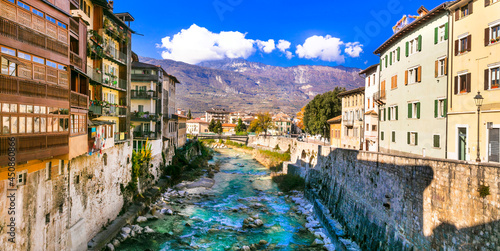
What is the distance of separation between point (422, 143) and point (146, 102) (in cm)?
3002

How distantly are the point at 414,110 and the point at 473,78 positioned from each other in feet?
22.5

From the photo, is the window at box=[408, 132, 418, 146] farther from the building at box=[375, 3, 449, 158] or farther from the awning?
the awning

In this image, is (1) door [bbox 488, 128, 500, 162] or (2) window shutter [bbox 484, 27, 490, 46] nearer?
(1) door [bbox 488, 128, 500, 162]

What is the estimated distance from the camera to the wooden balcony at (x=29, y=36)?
9820 mm

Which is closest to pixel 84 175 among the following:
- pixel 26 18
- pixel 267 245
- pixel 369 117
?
pixel 26 18

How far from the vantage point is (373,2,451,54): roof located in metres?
20.4

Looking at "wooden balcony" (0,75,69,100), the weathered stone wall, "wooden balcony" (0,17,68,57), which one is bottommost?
the weathered stone wall

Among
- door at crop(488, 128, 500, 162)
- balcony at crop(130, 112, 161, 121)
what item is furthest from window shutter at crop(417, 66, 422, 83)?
balcony at crop(130, 112, 161, 121)

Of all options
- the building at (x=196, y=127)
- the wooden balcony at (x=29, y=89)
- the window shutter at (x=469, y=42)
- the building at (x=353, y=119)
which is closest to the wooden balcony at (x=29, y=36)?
the wooden balcony at (x=29, y=89)

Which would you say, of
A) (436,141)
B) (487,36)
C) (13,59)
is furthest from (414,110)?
(13,59)

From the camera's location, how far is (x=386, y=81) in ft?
97.8

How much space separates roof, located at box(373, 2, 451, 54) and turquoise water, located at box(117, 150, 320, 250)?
1886cm

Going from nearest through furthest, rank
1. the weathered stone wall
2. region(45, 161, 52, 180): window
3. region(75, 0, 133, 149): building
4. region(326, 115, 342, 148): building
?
the weathered stone wall < region(45, 161, 52, 180): window < region(75, 0, 133, 149): building < region(326, 115, 342, 148): building

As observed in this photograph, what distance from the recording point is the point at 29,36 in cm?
1084
